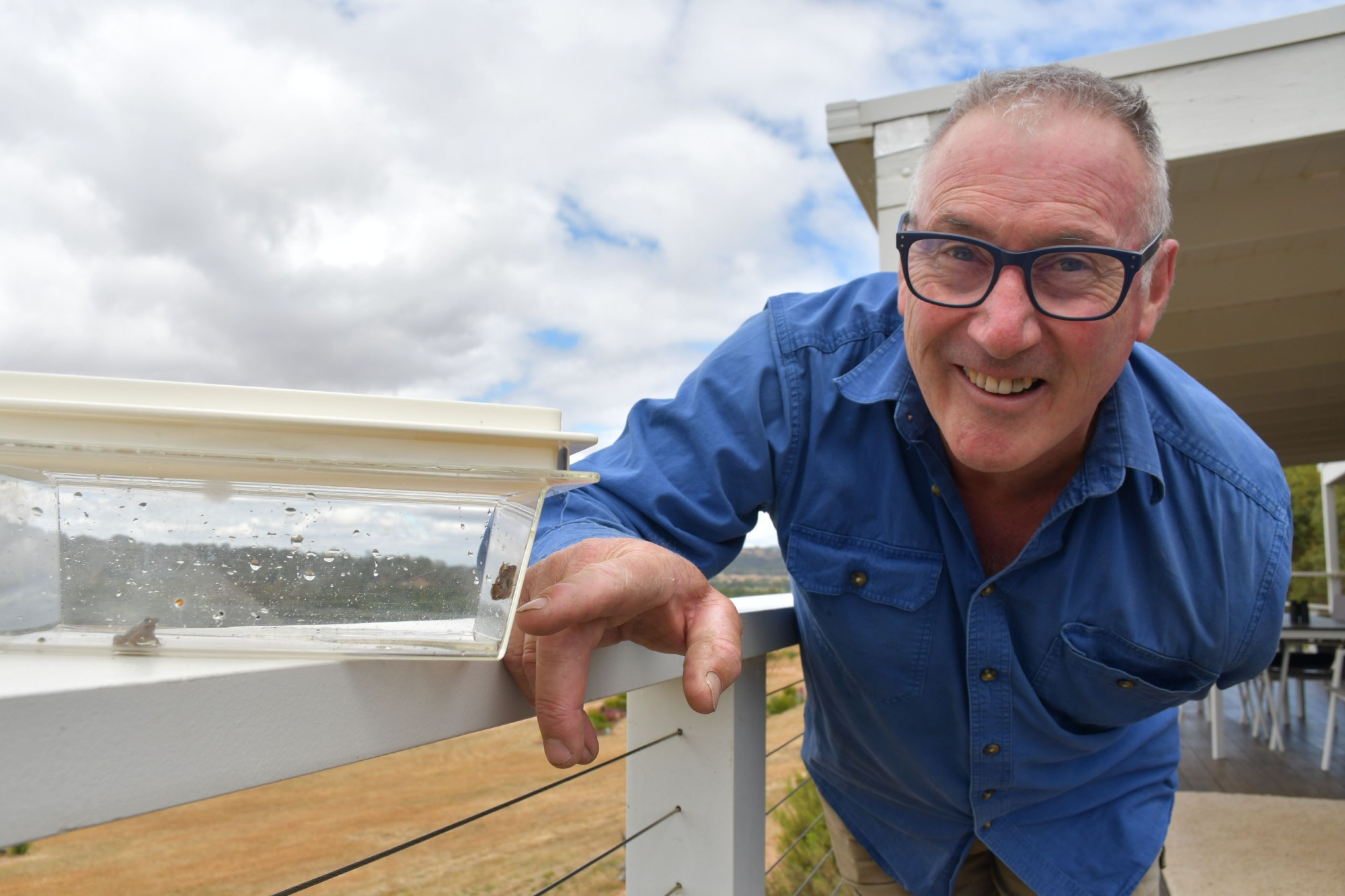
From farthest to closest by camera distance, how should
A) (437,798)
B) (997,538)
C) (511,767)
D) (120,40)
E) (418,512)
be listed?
(120,40) < (511,767) < (437,798) < (997,538) < (418,512)

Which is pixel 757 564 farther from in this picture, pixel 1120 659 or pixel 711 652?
pixel 711 652

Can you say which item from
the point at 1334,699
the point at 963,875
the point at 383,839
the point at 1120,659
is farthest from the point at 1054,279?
the point at 383,839

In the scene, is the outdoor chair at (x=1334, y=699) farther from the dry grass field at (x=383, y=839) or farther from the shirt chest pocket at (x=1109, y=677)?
the dry grass field at (x=383, y=839)

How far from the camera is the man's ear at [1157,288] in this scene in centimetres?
129

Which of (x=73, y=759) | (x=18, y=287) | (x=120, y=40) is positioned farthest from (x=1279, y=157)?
(x=18, y=287)

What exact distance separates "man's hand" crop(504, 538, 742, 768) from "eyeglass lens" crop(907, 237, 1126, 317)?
63cm

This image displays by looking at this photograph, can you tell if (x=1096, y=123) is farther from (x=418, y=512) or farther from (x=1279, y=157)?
(x=1279, y=157)

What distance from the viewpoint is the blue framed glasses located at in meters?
1.16

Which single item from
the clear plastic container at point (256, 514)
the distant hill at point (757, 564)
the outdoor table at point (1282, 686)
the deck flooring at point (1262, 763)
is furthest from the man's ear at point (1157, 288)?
the outdoor table at point (1282, 686)

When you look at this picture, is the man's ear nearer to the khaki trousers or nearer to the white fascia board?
the khaki trousers

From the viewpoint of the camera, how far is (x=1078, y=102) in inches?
47.7

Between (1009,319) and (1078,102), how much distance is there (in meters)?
0.34

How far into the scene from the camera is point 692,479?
50.9 inches

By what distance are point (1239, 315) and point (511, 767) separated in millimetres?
15082
